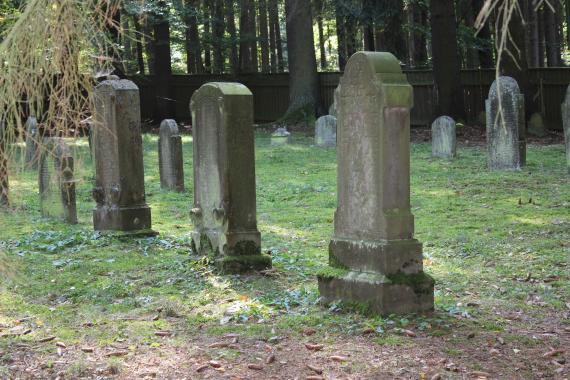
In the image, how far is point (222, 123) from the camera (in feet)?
27.3

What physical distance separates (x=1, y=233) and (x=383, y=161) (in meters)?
6.32

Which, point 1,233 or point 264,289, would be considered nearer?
point 264,289

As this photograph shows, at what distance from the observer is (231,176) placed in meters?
8.34

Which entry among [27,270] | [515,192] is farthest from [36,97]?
[515,192]

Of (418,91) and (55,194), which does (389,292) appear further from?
(418,91)

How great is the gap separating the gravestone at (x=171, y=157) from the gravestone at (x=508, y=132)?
6.05m

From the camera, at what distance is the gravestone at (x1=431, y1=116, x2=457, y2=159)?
1833 cm

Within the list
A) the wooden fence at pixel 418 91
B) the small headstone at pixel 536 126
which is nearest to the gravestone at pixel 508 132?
the small headstone at pixel 536 126

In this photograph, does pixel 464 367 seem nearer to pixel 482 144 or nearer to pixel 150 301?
pixel 150 301

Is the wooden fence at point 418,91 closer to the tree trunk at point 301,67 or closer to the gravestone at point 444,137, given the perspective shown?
the tree trunk at point 301,67

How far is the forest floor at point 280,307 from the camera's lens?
5695mm

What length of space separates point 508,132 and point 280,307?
9.79 metres

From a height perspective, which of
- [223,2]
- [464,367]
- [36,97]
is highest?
[223,2]

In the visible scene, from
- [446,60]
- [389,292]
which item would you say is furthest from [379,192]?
[446,60]
